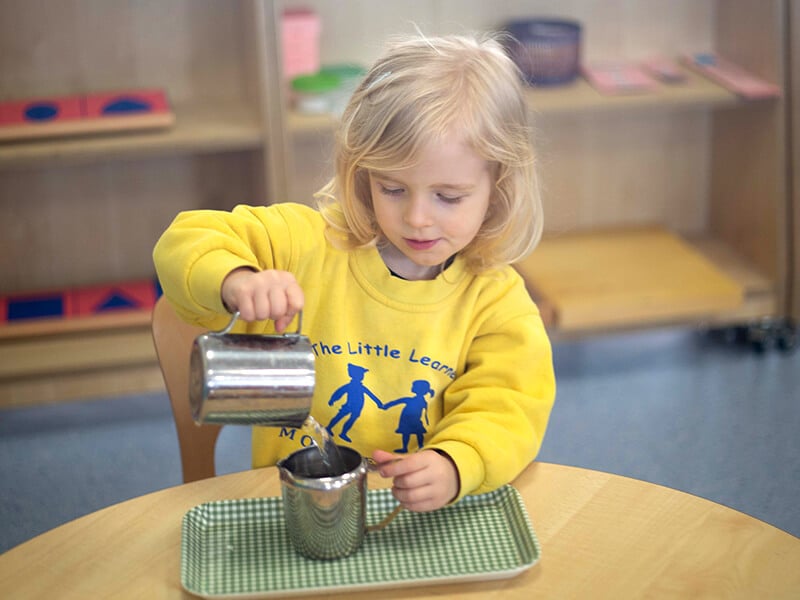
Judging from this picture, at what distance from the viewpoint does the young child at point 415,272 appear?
1093 mm

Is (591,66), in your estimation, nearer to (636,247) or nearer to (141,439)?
(636,247)

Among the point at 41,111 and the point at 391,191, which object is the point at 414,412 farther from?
the point at 41,111

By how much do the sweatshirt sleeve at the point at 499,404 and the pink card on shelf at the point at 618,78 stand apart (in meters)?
1.55

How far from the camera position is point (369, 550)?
1014 millimetres

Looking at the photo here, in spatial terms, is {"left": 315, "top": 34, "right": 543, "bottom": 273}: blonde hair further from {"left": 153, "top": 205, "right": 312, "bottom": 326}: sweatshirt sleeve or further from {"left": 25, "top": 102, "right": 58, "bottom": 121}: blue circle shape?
{"left": 25, "top": 102, "right": 58, "bottom": 121}: blue circle shape

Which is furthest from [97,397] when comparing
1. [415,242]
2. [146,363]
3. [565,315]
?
[415,242]

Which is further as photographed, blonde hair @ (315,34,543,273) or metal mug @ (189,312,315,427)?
blonde hair @ (315,34,543,273)

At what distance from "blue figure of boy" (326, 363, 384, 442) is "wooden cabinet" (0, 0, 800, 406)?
1239mm

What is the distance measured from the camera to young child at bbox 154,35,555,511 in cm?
109

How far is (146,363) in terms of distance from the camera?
8.25 feet

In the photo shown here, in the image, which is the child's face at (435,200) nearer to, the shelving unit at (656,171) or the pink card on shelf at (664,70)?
the shelving unit at (656,171)

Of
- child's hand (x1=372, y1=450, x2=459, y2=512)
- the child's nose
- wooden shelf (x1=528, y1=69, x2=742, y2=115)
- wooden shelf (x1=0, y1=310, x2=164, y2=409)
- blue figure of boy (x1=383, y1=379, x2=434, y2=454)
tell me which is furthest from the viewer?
wooden shelf (x1=528, y1=69, x2=742, y2=115)

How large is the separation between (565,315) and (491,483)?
60.6 inches

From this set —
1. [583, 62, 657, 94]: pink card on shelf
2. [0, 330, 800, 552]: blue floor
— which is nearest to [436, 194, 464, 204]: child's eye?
[0, 330, 800, 552]: blue floor
